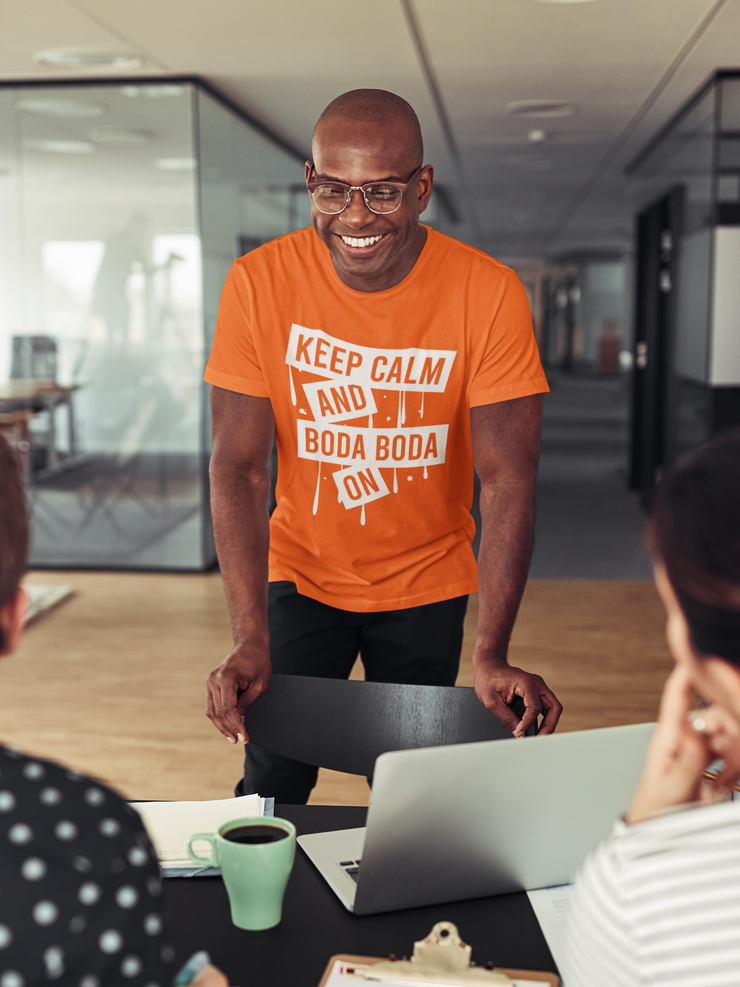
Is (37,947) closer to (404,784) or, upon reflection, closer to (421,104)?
(404,784)

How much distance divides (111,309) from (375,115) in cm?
483

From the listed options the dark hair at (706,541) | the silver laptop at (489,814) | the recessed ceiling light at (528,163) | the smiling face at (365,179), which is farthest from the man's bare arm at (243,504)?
the recessed ceiling light at (528,163)

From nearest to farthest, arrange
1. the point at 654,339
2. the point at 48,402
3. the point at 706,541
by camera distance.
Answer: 1. the point at 706,541
2. the point at 48,402
3. the point at 654,339

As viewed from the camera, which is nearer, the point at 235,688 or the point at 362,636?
the point at 235,688

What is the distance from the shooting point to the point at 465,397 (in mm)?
1853

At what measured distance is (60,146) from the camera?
19.8ft

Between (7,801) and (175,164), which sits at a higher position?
(175,164)

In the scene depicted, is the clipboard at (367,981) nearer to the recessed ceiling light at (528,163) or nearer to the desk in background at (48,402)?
the desk in background at (48,402)

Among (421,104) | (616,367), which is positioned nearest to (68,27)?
(421,104)

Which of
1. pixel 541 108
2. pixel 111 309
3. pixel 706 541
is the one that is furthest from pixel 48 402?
pixel 706 541

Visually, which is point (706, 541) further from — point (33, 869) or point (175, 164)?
point (175, 164)

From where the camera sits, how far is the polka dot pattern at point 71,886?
67cm

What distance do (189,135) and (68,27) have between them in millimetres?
1130

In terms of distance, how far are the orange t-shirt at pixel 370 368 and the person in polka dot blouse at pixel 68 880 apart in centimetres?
111
